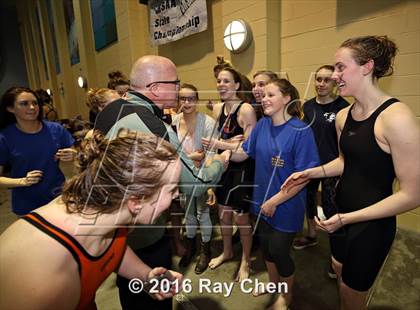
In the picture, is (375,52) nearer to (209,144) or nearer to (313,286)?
(209,144)

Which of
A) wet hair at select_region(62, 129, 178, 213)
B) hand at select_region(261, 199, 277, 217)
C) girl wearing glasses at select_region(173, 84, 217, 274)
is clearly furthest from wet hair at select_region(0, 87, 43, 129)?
hand at select_region(261, 199, 277, 217)

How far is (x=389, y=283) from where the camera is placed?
1807 millimetres

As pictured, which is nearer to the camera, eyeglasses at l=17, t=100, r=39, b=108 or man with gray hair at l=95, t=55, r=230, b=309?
man with gray hair at l=95, t=55, r=230, b=309

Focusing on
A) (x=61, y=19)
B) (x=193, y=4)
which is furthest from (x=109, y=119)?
(x=61, y=19)

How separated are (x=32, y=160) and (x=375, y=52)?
6.76 feet

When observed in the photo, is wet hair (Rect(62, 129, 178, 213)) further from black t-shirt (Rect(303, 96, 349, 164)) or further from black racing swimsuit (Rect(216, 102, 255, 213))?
black t-shirt (Rect(303, 96, 349, 164))

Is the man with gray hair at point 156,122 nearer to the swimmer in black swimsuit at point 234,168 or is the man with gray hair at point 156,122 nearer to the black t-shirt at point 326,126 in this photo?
the swimmer in black swimsuit at point 234,168

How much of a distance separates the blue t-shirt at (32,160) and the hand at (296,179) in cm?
142

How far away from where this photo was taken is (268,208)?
4.66 feet

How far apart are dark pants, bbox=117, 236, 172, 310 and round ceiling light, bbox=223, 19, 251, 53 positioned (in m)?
2.42

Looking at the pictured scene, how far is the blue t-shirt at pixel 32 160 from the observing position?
5.33 ft

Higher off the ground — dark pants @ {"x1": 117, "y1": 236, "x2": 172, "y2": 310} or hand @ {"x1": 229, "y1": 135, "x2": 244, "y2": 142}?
hand @ {"x1": 229, "y1": 135, "x2": 244, "y2": 142}

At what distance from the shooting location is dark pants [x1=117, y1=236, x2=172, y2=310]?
122cm

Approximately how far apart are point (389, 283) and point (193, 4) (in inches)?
144
